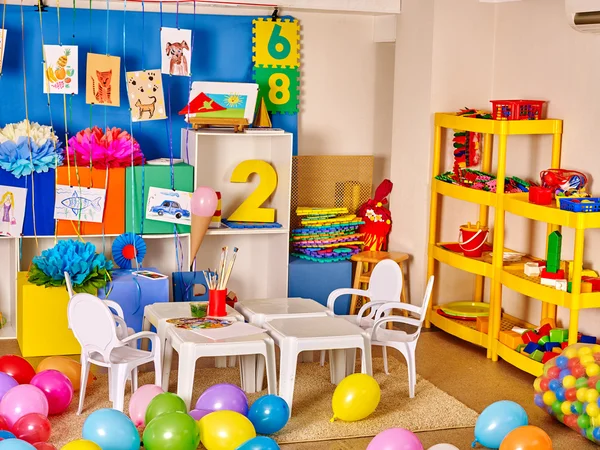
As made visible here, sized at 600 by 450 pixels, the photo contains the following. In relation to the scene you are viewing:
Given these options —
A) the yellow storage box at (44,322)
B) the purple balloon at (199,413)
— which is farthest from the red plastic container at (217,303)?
the yellow storage box at (44,322)

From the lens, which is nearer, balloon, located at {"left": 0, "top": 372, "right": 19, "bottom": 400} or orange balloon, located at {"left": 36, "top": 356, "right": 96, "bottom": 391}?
balloon, located at {"left": 0, "top": 372, "right": 19, "bottom": 400}

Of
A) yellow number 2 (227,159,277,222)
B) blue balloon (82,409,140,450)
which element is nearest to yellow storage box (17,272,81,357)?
yellow number 2 (227,159,277,222)

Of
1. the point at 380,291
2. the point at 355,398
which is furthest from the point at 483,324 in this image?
the point at 355,398

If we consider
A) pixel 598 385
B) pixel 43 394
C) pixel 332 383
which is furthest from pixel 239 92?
pixel 598 385

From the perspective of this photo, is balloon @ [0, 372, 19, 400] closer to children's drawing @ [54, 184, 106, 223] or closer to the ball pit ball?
children's drawing @ [54, 184, 106, 223]

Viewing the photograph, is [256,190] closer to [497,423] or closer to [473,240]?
[473,240]

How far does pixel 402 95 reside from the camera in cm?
580

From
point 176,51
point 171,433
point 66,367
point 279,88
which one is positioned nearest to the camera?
point 171,433

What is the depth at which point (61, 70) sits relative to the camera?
5000 millimetres

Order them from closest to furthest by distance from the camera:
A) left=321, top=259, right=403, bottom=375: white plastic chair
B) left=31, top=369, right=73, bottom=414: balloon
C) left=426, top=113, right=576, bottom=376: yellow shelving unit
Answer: left=31, top=369, right=73, bottom=414: balloon, left=426, top=113, right=576, bottom=376: yellow shelving unit, left=321, top=259, right=403, bottom=375: white plastic chair

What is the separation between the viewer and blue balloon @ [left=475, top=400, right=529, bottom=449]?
3.62 meters

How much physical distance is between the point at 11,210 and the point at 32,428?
185 centimetres

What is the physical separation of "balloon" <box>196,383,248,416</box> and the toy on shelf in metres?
2.02

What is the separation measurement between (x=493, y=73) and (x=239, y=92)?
62.2 inches
